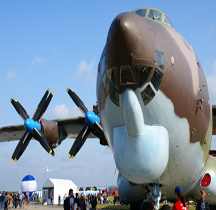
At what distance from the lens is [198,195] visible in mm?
8906

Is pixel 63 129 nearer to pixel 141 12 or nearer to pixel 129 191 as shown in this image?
pixel 129 191

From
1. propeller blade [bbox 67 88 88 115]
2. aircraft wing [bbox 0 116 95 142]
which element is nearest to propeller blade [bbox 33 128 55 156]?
aircraft wing [bbox 0 116 95 142]

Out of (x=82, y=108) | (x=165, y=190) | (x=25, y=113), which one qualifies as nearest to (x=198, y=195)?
(x=165, y=190)

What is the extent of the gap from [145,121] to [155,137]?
0.36 metres

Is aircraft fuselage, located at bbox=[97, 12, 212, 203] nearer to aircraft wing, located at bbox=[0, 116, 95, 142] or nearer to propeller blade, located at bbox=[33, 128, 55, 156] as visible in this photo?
propeller blade, located at bbox=[33, 128, 55, 156]

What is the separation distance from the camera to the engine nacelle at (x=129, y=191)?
31.8ft

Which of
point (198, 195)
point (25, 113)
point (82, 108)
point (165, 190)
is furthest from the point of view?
point (25, 113)

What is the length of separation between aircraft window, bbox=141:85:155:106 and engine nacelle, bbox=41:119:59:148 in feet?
36.3

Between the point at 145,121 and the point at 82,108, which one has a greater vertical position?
the point at 82,108

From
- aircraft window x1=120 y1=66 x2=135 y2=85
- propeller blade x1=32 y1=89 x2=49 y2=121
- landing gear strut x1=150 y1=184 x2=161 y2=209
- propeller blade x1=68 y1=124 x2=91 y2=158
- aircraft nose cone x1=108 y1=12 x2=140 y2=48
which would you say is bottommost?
landing gear strut x1=150 y1=184 x2=161 y2=209

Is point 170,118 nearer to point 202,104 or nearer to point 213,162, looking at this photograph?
point 202,104

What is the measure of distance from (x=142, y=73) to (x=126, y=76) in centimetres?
29

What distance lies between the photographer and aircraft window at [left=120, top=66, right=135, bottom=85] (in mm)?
5098

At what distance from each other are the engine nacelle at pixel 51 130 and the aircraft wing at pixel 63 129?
0.29 metres
